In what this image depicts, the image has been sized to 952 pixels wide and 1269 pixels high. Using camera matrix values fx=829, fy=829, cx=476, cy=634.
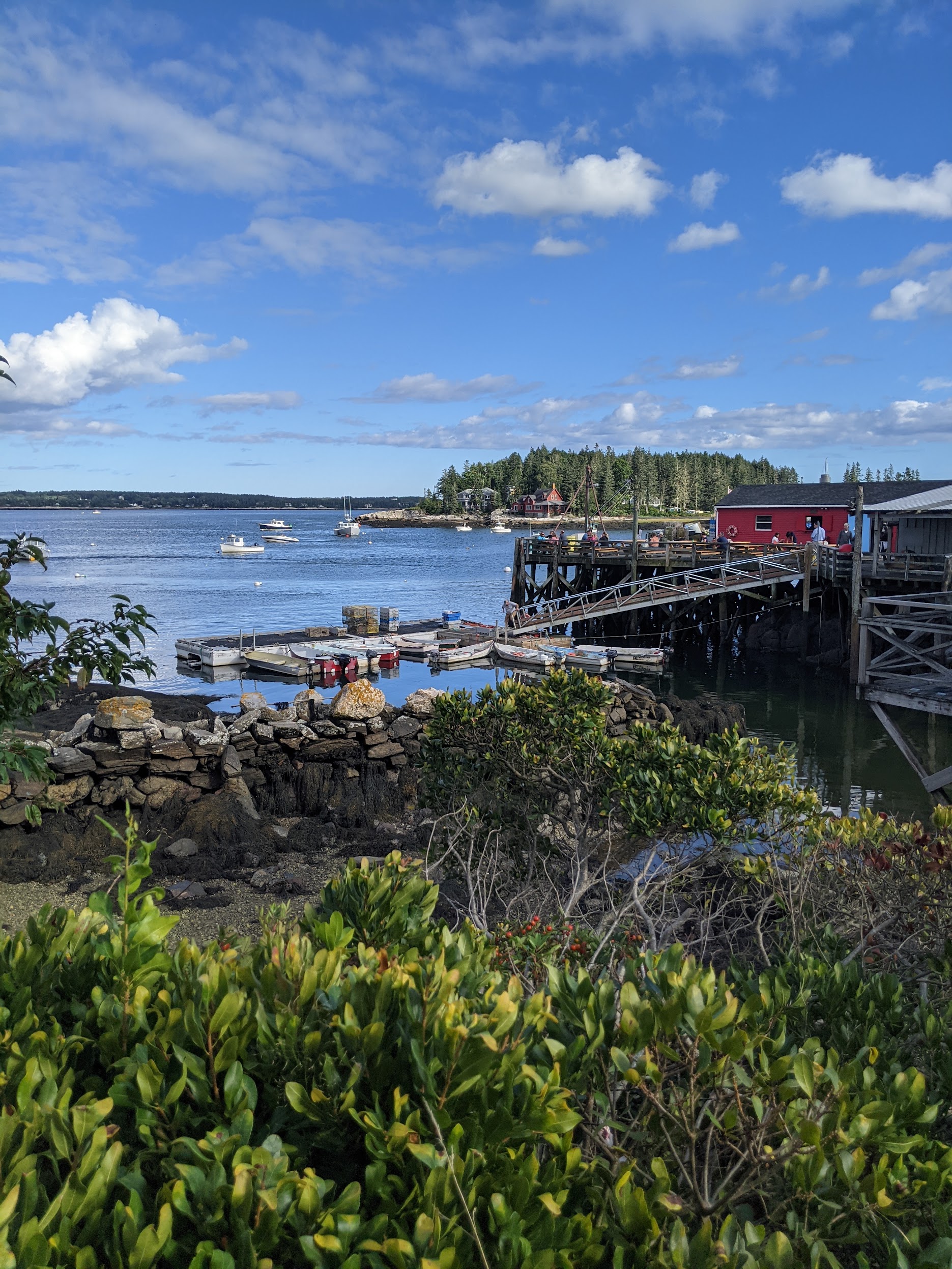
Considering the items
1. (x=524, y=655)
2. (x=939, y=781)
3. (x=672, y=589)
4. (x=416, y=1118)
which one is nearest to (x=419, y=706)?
(x=939, y=781)

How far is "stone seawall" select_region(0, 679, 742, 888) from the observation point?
10.1 metres

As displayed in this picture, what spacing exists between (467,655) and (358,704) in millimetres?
16907

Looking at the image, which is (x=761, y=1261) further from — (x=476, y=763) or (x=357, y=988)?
(x=476, y=763)

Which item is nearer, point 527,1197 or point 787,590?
point 527,1197

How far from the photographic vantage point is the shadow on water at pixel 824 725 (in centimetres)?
1794

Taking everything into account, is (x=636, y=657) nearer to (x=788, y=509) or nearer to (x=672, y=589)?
(x=672, y=589)

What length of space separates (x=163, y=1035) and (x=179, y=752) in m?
10.1

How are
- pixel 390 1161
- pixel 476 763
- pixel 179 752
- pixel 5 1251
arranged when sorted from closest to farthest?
pixel 5 1251 < pixel 390 1161 < pixel 476 763 < pixel 179 752

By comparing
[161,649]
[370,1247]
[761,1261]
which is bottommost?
[161,649]

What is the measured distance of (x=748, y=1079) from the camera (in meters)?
2.27

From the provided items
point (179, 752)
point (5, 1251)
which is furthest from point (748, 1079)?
point (179, 752)

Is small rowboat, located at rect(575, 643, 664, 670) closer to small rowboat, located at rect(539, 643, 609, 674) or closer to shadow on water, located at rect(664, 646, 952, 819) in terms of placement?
small rowboat, located at rect(539, 643, 609, 674)

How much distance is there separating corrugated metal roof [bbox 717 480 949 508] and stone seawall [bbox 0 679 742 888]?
3213 centimetres

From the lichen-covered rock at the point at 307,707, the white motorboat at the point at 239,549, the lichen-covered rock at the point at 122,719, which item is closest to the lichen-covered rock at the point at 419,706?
the lichen-covered rock at the point at 307,707
